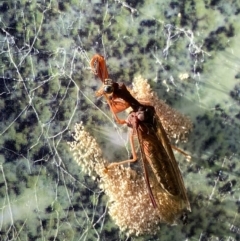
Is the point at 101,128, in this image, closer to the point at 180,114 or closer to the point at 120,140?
the point at 120,140

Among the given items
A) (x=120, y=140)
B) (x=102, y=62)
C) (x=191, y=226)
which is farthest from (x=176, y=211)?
(x=102, y=62)

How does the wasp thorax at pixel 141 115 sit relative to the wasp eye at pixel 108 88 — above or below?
below

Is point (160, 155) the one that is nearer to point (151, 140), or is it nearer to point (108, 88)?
point (151, 140)

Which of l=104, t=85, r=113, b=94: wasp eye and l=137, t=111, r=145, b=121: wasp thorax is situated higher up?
l=104, t=85, r=113, b=94: wasp eye

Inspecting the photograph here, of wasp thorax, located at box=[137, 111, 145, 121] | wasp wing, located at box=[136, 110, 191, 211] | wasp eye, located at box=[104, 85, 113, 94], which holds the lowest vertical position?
wasp wing, located at box=[136, 110, 191, 211]

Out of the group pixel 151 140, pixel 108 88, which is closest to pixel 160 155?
pixel 151 140
